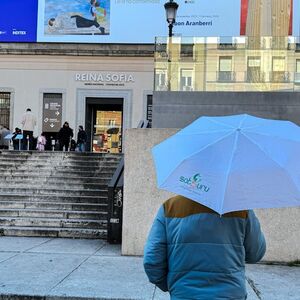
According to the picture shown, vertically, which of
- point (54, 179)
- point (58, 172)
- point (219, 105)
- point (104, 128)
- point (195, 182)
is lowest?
point (54, 179)

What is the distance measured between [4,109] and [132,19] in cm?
718

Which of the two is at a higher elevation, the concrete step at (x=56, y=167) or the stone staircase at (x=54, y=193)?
the concrete step at (x=56, y=167)

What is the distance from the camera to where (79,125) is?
2241 cm

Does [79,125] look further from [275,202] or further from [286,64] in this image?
[275,202]

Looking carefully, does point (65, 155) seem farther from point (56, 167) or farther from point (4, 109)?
point (4, 109)

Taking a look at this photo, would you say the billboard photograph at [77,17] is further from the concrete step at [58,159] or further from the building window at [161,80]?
the building window at [161,80]

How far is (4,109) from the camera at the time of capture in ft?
75.5

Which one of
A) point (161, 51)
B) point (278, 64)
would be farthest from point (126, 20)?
point (278, 64)

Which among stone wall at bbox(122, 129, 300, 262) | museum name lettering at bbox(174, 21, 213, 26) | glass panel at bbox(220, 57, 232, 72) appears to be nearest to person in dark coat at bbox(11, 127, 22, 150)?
museum name lettering at bbox(174, 21, 213, 26)

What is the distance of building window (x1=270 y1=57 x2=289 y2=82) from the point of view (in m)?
10.5

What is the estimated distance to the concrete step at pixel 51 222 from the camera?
398 inches

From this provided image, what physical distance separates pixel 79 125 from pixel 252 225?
20082 mm

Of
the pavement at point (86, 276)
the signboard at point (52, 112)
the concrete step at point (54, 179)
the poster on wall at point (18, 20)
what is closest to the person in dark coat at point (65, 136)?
the signboard at point (52, 112)

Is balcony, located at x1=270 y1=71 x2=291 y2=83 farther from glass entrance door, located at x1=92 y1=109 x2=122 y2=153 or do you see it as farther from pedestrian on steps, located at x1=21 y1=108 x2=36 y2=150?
glass entrance door, located at x1=92 y1=109 x2=122 y2=153
